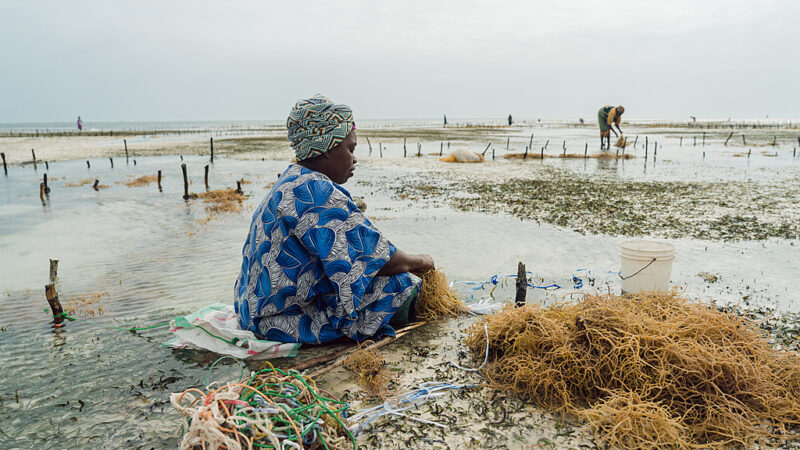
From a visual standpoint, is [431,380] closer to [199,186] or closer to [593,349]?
[593,349]

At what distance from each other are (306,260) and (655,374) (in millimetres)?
2303

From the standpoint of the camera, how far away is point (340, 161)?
3330mm

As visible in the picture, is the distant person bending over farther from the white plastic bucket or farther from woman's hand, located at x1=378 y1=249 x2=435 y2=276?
the white plastic bucket

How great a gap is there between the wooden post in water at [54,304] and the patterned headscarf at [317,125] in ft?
10.1

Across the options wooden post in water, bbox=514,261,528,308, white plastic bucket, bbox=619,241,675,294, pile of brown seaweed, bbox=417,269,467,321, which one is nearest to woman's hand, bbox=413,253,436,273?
pile of brown seaweed, bbox=417,269,467,321

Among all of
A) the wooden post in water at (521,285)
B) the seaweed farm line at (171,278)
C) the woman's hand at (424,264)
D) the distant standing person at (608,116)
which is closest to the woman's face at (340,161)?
the woman's hand at (424,264)

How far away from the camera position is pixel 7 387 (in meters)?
3.27

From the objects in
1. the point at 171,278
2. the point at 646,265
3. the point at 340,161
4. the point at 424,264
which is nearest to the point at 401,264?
the point at 424,264

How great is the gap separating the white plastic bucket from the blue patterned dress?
2.29 meters

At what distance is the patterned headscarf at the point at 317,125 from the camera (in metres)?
3.19

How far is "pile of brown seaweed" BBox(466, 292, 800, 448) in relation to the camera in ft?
8.05

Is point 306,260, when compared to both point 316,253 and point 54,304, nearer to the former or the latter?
point 316,253

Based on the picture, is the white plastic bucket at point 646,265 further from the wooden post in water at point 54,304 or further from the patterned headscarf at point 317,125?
→ the wooden post in water at point 54,304

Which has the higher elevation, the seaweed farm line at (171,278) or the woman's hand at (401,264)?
the woman's hand at (401,264)
